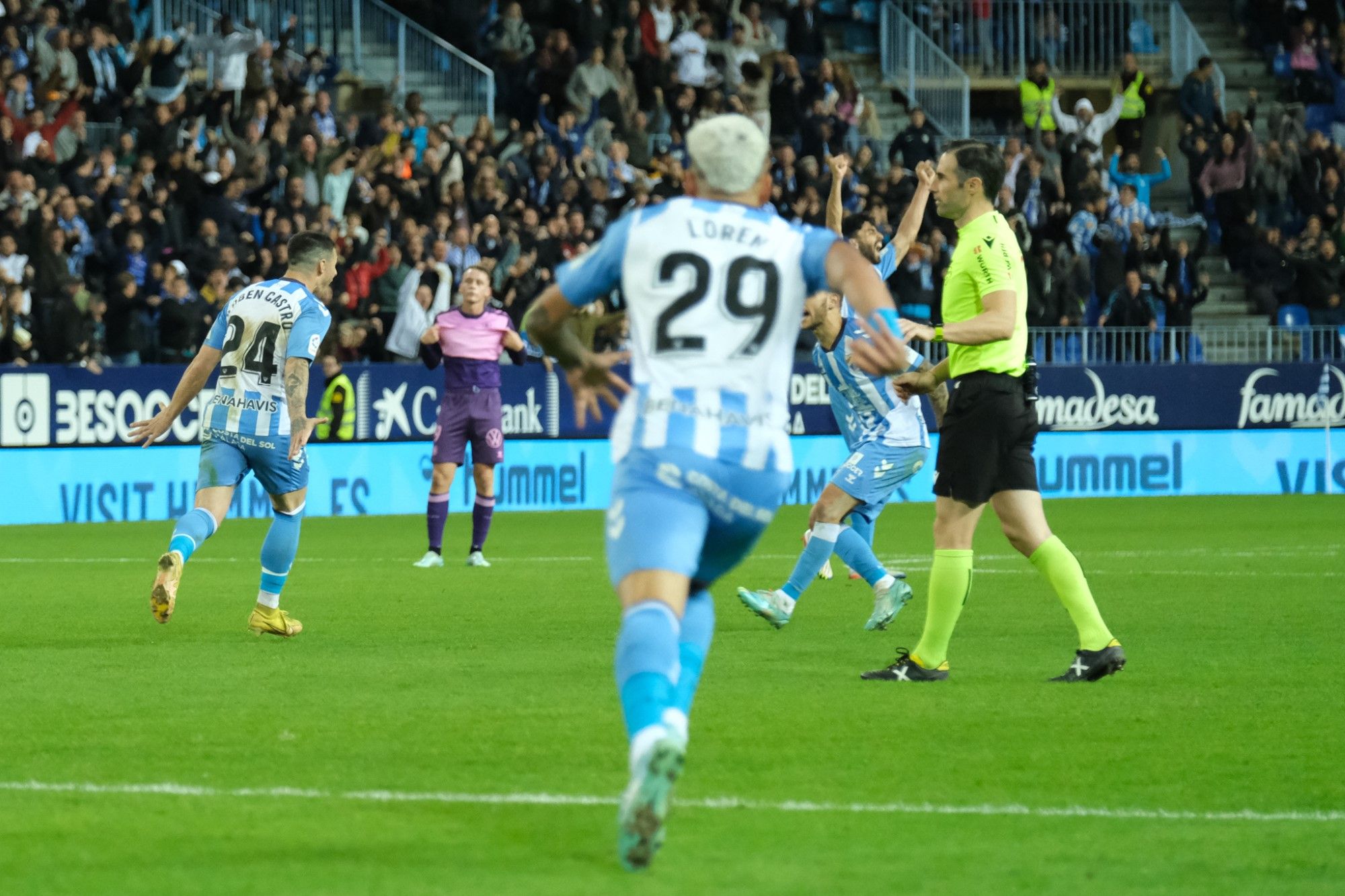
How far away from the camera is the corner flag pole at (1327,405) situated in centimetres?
2784

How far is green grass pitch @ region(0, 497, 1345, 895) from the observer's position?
5676 millimetres

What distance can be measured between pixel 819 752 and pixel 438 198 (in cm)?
1919

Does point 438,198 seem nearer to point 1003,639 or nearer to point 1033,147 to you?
point 1033,147

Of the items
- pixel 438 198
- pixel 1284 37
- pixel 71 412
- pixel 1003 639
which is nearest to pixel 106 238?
pixel 71 412

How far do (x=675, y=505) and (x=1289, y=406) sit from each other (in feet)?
77.9

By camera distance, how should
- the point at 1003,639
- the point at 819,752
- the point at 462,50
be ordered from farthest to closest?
the point at 462,50 → the point at 1003,639 → the point at 819,752

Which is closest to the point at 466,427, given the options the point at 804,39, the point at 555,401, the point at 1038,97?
the point at 555,401

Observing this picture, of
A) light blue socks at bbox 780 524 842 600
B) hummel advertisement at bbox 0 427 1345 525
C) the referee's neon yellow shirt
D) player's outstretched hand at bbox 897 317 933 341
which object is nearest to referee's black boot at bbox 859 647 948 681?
the referee's neon yellow shirt

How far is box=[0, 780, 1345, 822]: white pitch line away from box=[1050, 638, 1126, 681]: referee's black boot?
293 cm

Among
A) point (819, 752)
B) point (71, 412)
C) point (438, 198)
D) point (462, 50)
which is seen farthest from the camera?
point (462, 50)

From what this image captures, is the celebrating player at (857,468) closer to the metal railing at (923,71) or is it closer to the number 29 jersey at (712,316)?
the number 29 jersey at (712,316)

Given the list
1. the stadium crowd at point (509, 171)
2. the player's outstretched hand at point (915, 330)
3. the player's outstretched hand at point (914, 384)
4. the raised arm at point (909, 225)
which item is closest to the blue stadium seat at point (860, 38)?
the stadium crowd at point (509, 171)

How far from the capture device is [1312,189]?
32.2 m

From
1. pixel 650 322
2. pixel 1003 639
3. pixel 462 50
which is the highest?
pixel 462 50
